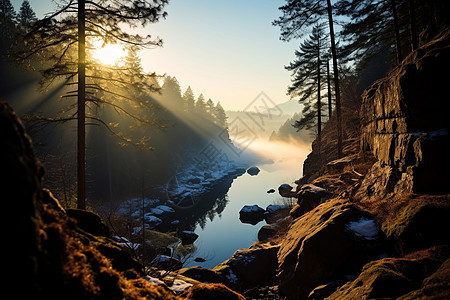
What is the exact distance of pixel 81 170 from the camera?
27.3 ft

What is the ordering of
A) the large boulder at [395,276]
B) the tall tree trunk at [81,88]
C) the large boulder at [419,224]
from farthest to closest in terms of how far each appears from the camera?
the tall tree trunk at [81,88]
the large boulder at [419,224]
the large boulder at [395,276]

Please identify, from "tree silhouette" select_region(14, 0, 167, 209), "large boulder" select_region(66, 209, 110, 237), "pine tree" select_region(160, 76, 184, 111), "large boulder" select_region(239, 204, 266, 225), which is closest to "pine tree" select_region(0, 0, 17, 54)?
"pine tree" select_region(160, 76, 184, 111)

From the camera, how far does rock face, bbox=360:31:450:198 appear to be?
5.75 metres

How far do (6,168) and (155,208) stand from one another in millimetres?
28274

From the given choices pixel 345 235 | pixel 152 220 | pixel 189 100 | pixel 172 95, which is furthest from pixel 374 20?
pixel 189 100

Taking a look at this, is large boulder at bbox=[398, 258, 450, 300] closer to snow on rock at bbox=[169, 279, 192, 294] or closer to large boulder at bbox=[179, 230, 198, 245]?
snow on rock at bbox=[169, 279, 192, 294]

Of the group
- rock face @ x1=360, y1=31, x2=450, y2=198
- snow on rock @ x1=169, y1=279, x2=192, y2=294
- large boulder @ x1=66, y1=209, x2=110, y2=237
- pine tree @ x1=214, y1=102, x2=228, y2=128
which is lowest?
snow on rock @ x1=169, y1=279, x2=192, y2=294

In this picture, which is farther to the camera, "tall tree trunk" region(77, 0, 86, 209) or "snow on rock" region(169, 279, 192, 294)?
"tall tree trunk" region(77, 0, 86, 209)

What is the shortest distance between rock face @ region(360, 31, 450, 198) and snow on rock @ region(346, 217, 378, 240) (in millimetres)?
1608

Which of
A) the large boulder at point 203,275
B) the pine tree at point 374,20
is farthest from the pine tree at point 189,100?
the large boulder at point 203,275

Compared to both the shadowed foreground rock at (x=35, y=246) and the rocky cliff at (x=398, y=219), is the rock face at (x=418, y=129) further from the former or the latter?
the shadowed foreground rock at (x=35, y=246)

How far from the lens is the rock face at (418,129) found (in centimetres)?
575

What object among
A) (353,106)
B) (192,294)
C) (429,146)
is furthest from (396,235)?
(353,106)

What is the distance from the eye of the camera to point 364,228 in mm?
5891
